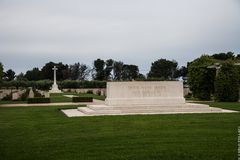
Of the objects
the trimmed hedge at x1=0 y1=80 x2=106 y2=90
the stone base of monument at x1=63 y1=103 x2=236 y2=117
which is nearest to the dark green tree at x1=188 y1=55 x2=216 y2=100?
the stone base of monument at x1=63 y1=103 x2=236 y2=117

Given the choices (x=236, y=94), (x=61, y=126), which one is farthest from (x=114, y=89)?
(x=236, y=94)

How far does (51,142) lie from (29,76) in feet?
333

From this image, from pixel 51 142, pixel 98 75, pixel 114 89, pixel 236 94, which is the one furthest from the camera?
pixel 98 75

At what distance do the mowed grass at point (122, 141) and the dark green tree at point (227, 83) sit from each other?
1732cm

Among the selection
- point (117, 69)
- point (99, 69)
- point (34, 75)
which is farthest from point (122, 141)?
point (34, 75)

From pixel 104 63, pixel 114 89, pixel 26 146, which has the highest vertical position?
pixel 104 63

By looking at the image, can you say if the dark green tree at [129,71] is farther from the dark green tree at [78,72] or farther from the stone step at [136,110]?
the stone step at [136,110]

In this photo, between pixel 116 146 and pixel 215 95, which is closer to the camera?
pixel 116 146

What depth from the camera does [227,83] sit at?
30719mm

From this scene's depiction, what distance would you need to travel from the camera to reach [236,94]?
3067 cm

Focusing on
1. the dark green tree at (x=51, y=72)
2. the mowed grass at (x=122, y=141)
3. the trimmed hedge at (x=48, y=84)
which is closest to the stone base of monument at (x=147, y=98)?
the mowed grass at (x=122, y=141)

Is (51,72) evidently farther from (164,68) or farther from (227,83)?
(227,83)

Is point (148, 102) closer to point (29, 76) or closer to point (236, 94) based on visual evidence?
point (236, 94)

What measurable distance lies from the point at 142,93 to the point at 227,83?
1172 cm
